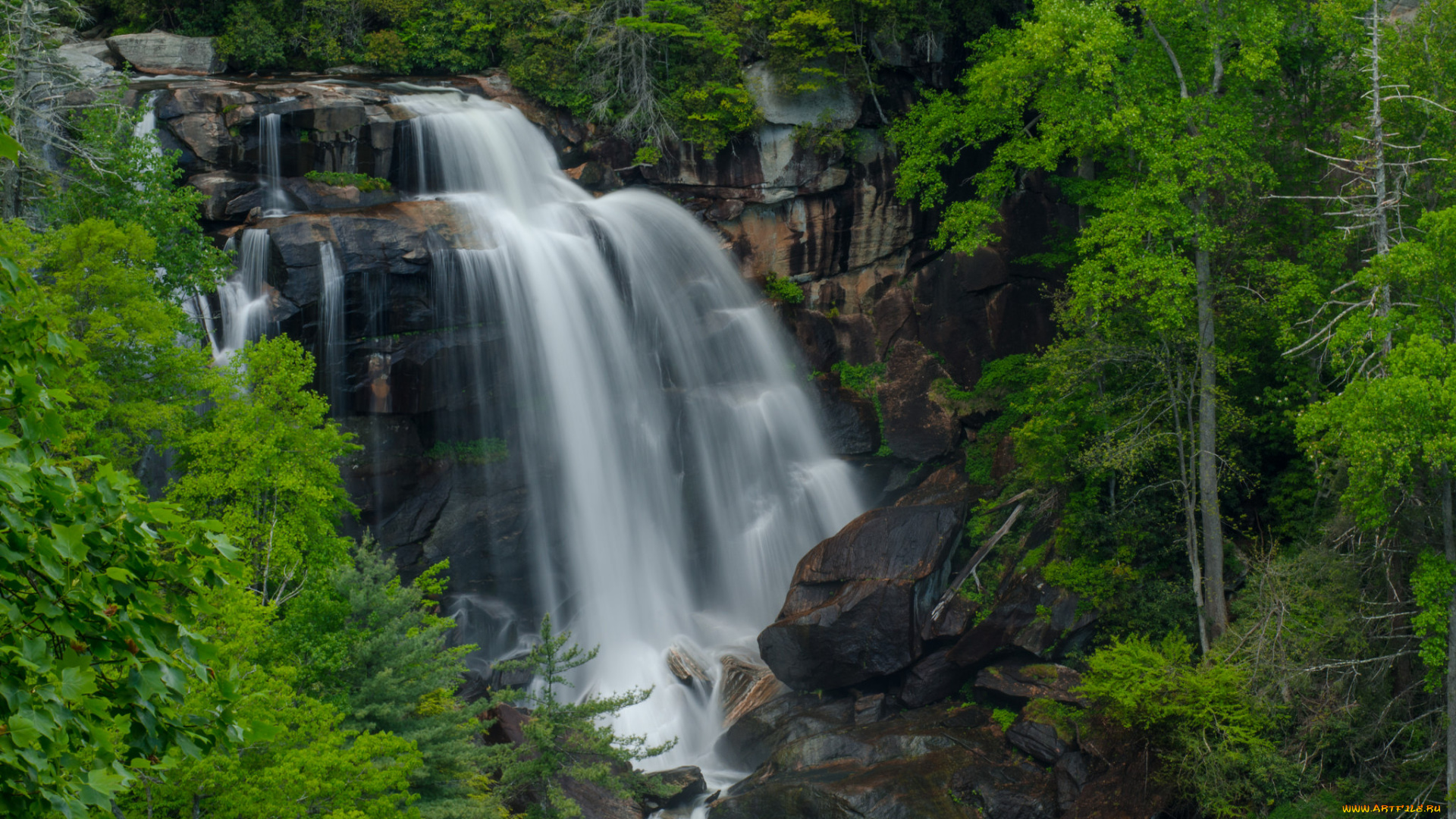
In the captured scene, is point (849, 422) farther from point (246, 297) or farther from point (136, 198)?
point (136, 198)

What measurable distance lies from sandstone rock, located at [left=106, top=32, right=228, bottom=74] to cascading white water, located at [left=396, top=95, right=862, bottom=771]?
7.09m

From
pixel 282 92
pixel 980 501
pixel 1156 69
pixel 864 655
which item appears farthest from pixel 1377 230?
pixel 282 92

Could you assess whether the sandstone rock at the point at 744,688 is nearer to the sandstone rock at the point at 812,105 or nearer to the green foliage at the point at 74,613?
the sandstone rock at the point at 812,105

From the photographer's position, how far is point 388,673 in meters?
13.6

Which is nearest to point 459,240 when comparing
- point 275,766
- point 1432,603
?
point 275,766

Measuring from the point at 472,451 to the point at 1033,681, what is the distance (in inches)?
581

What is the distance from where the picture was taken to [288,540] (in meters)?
16.1

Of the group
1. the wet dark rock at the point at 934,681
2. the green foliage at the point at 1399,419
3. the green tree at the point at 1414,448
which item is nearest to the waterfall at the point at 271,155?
the wet dark rock at the point at 934,681

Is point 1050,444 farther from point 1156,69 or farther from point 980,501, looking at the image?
point 1156,69

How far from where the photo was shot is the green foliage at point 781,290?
96.9 ft

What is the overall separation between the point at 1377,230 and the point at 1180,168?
17.1 feet

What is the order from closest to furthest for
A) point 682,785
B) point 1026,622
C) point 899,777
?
point 899,777
point 682,785
point 1026,622

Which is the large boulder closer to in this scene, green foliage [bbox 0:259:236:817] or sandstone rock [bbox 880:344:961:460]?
sandstone rock [bbox 880:344:961:460]

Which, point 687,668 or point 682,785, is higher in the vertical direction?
point 682,785
